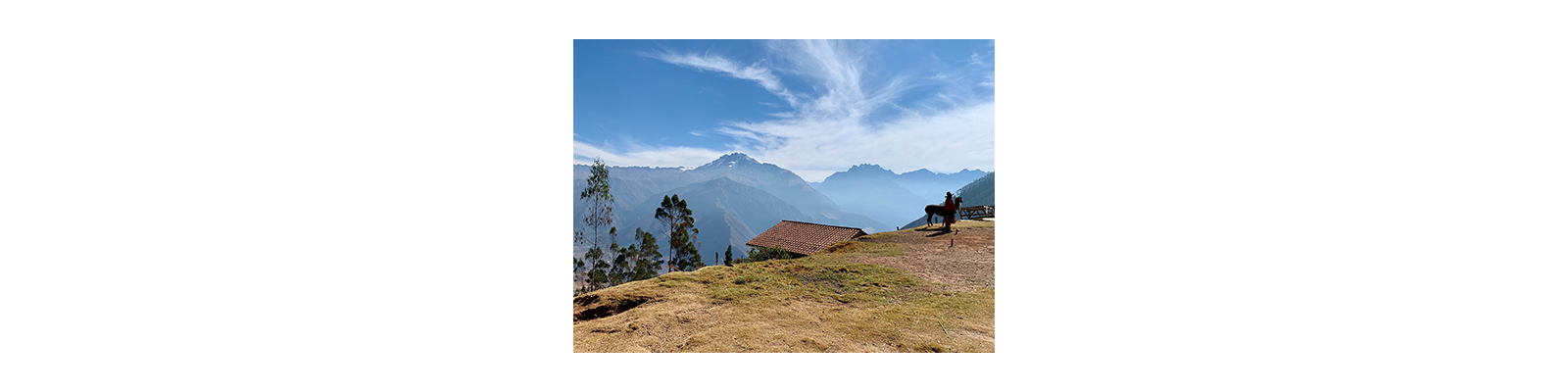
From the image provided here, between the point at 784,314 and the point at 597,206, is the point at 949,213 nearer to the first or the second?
the point at 784,314

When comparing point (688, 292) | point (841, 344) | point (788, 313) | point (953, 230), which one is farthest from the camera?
point (953, 230)

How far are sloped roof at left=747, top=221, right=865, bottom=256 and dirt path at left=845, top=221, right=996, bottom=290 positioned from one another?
37.9 inches

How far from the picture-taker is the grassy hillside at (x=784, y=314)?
7.77 ft

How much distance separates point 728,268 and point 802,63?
2.06 meters

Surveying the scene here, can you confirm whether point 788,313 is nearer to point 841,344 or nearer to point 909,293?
point 841,344

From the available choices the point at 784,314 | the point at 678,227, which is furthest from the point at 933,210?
the point at 678,227

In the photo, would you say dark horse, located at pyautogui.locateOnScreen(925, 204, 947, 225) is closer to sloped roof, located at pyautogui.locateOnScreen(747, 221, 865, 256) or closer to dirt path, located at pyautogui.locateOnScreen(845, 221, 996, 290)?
dirt path, located at pyautogui.locateOnScreen(845, 221, 996, 290)

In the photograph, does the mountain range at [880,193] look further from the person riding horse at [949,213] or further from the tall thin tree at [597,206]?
the tall thin tree at [597,206]

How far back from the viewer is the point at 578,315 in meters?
2.93

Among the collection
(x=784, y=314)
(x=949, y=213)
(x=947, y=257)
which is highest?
(x=949, y=213)

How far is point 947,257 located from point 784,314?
2.59m

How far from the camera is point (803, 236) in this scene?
7355 mm
